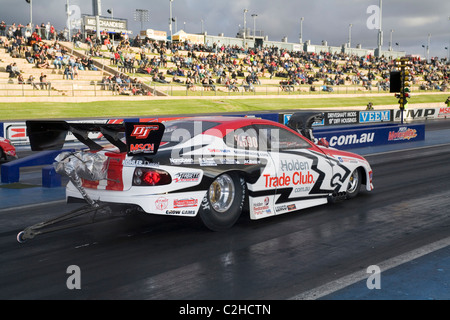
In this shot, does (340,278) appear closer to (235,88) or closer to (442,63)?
(235,88)

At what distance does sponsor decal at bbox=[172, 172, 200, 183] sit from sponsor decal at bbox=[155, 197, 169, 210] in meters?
0.25

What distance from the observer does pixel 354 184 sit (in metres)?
8.73

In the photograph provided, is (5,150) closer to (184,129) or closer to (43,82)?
(184,129)

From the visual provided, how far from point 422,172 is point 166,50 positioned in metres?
37.7

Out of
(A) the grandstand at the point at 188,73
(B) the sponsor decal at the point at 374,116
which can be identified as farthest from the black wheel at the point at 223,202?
(B) the sponsor decal at the point at 374,116

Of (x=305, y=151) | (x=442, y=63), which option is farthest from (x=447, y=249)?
(x=442, y=63)

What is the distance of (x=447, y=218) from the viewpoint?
738cm

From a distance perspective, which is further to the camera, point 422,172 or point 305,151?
point 422,172

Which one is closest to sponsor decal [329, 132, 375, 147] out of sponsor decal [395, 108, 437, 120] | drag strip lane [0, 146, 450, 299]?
drag strip lane [0, 146, 450, 299]

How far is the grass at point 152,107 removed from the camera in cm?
2910

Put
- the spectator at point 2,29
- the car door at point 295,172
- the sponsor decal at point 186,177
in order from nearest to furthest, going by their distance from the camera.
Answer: the sponsor decal at point 186,177
the car door at point 295,172
the spectator at point 2,29

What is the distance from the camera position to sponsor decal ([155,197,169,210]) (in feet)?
19.0

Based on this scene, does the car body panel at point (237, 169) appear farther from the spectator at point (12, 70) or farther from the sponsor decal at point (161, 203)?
the spectator at point (12, 70)

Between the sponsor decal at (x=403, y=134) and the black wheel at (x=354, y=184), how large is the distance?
1223 centimetres
